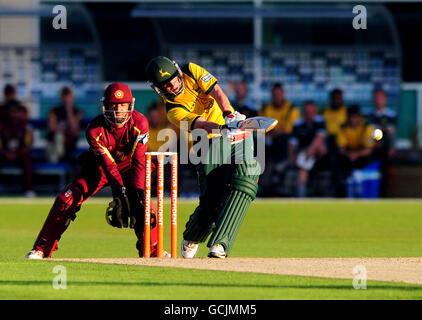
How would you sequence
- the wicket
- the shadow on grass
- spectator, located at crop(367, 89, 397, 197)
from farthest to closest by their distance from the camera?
spectator, located at crop(367, 89, 397, 197), the wicket, the shadow on grass

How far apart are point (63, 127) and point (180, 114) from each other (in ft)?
38.6

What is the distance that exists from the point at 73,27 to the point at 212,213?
1452 cm

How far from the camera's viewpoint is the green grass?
29.4ft

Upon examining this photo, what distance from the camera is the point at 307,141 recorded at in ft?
74.5

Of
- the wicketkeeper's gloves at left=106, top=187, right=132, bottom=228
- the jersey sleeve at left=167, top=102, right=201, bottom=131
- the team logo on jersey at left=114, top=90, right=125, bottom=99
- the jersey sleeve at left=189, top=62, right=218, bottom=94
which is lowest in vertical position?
the wicketkeeper's gloves at left=106, top=187, right=132, bottom=228

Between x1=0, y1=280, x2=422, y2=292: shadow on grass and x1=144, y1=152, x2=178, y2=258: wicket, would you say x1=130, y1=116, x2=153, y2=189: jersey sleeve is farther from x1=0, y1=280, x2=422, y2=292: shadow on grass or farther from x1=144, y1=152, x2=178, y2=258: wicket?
x1=0, y1=280, x2=422, y2=292: shadow on grass

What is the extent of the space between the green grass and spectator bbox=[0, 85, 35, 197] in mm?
1539

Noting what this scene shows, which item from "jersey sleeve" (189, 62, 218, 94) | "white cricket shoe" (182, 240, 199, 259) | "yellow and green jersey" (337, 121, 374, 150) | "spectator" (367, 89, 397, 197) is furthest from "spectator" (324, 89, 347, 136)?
"jersey sleeve" (189, 62, 218, 94)

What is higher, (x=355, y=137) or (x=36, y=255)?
(x=36, y=255)

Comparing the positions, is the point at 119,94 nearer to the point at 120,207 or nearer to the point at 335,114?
the point at 120,207

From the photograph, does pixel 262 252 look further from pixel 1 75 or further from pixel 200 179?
pixel 1 75

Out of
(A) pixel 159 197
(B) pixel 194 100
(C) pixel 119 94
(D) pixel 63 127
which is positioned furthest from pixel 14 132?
(A) pixel 159 197

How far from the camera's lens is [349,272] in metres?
10.4
